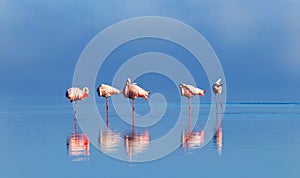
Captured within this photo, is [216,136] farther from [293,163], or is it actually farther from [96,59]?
[96,59]

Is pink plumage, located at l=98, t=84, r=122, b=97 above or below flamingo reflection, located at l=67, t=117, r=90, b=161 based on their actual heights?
above

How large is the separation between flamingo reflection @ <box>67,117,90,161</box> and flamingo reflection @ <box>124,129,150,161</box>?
90 cm

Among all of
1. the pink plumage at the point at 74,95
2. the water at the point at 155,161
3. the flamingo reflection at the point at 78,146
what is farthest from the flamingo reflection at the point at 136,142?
the pink plumage at the point at 74,95

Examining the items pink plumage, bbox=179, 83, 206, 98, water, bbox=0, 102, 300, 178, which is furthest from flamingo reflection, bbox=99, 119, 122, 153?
pink plumage, bbox=179, 83, 206, 98

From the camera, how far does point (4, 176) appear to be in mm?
10719

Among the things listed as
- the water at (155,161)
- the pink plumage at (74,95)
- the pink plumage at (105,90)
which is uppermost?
the pink plumage at (105,90)

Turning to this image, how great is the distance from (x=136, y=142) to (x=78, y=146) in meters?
1.42

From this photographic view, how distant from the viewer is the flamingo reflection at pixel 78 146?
1288 cm

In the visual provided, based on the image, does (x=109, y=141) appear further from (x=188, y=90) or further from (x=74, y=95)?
(x=188, y=90)

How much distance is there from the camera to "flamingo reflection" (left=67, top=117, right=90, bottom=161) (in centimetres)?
1288

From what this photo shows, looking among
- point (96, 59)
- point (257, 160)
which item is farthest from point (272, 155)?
point (96, 59)

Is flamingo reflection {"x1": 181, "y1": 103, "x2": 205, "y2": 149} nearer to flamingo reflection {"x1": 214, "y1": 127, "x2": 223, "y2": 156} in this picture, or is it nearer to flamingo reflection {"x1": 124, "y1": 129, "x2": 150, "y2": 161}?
flamingo reflection {"x1": 214, "y1": 127, "x2": 223, "y2": 156}

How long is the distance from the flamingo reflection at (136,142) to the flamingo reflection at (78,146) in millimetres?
904

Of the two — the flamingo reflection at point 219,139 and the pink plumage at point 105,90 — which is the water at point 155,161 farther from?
the pink plumage at point 105,90
